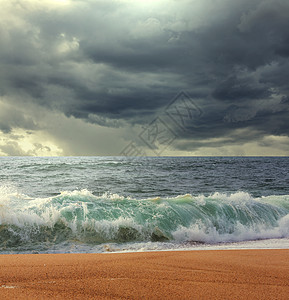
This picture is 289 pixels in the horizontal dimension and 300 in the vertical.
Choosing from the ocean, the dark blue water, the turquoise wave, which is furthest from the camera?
the dark blue water

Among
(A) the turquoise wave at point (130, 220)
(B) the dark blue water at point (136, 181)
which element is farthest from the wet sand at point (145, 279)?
(B) the dark blue water at point (136, 181)

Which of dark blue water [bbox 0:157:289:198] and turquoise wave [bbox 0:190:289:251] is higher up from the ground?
dark blue water [bbox 0:157:289:198]

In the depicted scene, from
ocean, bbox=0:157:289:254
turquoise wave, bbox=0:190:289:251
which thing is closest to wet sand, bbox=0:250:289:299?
ocean, bbox=0:157:289:254

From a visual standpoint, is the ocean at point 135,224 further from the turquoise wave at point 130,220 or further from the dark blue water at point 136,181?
the dark blue water at point 136,181

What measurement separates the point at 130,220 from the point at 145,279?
5.33 metres

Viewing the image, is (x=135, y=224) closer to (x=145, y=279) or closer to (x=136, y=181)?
(x=145, y=279)

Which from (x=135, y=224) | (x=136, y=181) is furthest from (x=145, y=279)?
(x=136, y=181)

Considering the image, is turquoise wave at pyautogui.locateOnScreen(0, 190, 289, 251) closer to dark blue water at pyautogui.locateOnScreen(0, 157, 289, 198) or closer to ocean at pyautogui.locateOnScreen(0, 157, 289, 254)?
ocean at pyautogui.locateOnScreen(0, 157, 289, 254)

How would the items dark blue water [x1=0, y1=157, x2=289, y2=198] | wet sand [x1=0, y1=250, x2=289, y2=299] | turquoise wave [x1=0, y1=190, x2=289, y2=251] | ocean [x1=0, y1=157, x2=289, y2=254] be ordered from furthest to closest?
dark blue water [x1=0, y1=157, x2=289, y2=198], turquoise wave [x1=0, y1=190, x2=289, y2=251], ocean [x1=0, y1=157, x2=289, y2=254], wet sand [x1=0, y1=250, x2=289, y2=299]

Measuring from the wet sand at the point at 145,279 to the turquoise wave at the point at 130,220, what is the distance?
3908 millimetres

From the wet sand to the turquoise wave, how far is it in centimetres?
391

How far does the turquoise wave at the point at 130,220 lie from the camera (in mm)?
7496

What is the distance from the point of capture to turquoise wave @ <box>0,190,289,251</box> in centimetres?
750

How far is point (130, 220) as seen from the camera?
8.16 meters
